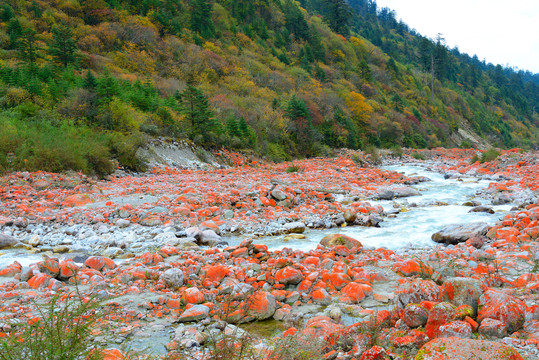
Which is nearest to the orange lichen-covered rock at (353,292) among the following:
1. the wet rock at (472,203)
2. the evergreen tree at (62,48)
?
the wet rock at (472,203)

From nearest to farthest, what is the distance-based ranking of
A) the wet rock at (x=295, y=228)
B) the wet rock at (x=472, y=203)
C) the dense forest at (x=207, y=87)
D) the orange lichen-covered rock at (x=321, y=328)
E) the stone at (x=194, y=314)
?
the orange lichen-covered rock at (x=321, y=328) → the stone at (x=194, y=314) → the wet rock at (x=295, y=228) → the wet rock at (x=472, y=203) → the dense forest at (x=207, y=87)

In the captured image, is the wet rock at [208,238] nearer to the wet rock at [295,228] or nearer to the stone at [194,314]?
the wet rock at [295,228]

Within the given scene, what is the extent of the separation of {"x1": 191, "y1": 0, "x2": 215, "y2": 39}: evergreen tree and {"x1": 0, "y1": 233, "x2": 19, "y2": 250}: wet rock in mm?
34018

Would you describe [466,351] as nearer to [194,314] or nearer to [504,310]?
[504,310]

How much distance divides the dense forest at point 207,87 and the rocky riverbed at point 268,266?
12.1 ft

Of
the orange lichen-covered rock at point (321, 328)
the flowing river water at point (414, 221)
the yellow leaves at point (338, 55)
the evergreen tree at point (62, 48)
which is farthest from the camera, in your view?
the yellow leaves at point (338, 55)

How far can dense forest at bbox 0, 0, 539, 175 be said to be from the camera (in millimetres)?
14578

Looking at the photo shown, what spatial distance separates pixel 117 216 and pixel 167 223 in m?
1.45

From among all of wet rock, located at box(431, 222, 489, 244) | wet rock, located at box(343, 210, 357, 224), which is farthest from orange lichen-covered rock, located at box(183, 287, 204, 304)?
wet rock, located at box(343, 210, 357, 224)

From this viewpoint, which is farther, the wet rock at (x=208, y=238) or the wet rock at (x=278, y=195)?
the wet rock at (x=278, y=195)

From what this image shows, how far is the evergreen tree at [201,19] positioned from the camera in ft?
119

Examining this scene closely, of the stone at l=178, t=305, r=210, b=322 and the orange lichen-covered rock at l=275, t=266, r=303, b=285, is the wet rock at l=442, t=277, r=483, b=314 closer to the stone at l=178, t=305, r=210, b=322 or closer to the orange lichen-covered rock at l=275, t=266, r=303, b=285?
the orange lichen-covered rock at l=275, t=266, r=303, b=285

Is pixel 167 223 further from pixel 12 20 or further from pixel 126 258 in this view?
pixel 12 20

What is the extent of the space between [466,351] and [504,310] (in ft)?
3.35
